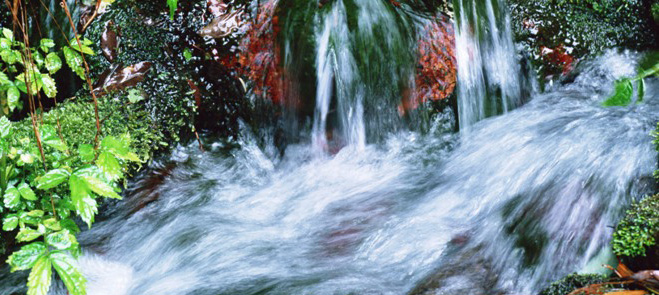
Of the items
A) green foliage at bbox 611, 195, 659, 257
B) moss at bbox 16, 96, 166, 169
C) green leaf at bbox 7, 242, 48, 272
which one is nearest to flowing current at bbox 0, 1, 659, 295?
green foliage at bbox 611, 195, 659, 257

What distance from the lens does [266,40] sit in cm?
422

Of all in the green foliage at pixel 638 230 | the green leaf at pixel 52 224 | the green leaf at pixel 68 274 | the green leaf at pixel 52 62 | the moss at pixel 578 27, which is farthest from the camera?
the moss at pixel 578 27

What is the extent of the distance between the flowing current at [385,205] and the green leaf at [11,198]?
0.48 m

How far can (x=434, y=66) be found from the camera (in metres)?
4.22

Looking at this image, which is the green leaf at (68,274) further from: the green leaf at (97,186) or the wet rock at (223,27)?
the wet rock at (223,27)

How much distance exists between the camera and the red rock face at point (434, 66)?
4.21 meters

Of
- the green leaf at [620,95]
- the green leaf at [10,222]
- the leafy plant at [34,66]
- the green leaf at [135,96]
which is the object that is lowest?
the green leaf at [10,222]

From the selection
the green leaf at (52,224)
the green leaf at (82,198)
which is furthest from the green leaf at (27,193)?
the green leaf at (82,198)

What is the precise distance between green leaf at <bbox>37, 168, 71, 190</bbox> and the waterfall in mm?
2785

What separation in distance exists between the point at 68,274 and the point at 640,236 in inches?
86.3

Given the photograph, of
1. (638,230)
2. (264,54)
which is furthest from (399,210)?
(264,54)

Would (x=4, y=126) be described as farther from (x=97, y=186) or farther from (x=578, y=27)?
(x=578, y=27)

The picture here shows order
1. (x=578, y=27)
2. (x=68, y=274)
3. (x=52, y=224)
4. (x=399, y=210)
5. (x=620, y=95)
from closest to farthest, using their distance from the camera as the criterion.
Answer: (x=620, y=95) < (x=68, y=274) < (x=52, y=224) < (x=399, y=210) < (x=578, y=27)

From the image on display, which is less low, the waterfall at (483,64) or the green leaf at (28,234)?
the waterfall at (483,64)
